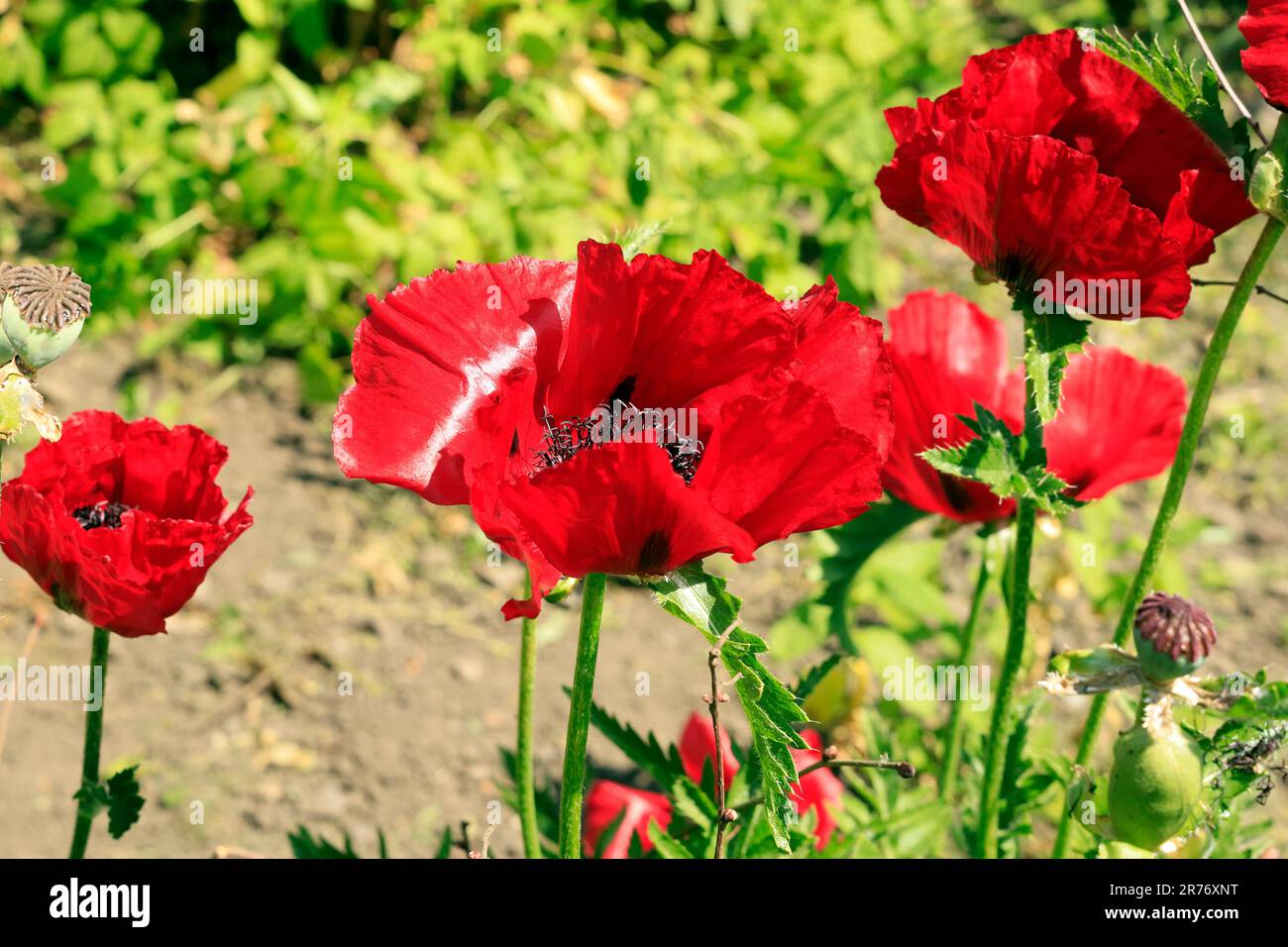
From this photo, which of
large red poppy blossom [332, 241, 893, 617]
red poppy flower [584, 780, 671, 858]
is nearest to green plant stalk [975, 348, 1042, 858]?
large red poppy blossom [332, 241, 893, 617]

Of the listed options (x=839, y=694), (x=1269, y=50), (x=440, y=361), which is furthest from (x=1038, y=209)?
(x=839, y=694)

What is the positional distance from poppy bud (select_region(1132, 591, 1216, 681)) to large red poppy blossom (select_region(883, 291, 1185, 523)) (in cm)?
24

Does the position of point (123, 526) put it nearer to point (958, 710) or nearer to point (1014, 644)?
point (1014, 644)

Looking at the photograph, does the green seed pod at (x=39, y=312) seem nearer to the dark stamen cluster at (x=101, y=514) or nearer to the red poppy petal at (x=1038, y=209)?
the dark stamen cluster at (x=101, y=514)

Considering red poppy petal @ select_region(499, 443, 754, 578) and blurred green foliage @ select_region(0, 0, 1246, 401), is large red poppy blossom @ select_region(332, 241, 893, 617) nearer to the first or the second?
red poppy petal @ select_region(499, 443, 754, 578)

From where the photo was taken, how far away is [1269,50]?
816 millimetres

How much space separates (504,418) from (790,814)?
256 millimetres

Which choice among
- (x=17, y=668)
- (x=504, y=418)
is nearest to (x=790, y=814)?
(x=504, y=418)

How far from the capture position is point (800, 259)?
3.16m

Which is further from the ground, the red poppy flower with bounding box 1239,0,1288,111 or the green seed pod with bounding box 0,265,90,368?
the red poppy flower with bounding box 1239,0,1288,111

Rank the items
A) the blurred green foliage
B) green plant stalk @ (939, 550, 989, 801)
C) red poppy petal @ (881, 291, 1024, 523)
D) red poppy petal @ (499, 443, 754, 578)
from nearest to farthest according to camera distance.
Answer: red poppy petal @ (499, 443, 754, 578), red poppy petal @ (881, 291, 1024, 523), green plant stalk @ (939, 550, 989, 801), the blurred green foliage

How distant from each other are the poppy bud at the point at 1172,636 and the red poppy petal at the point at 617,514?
279mm

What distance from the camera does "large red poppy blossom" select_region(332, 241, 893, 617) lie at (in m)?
0.75
